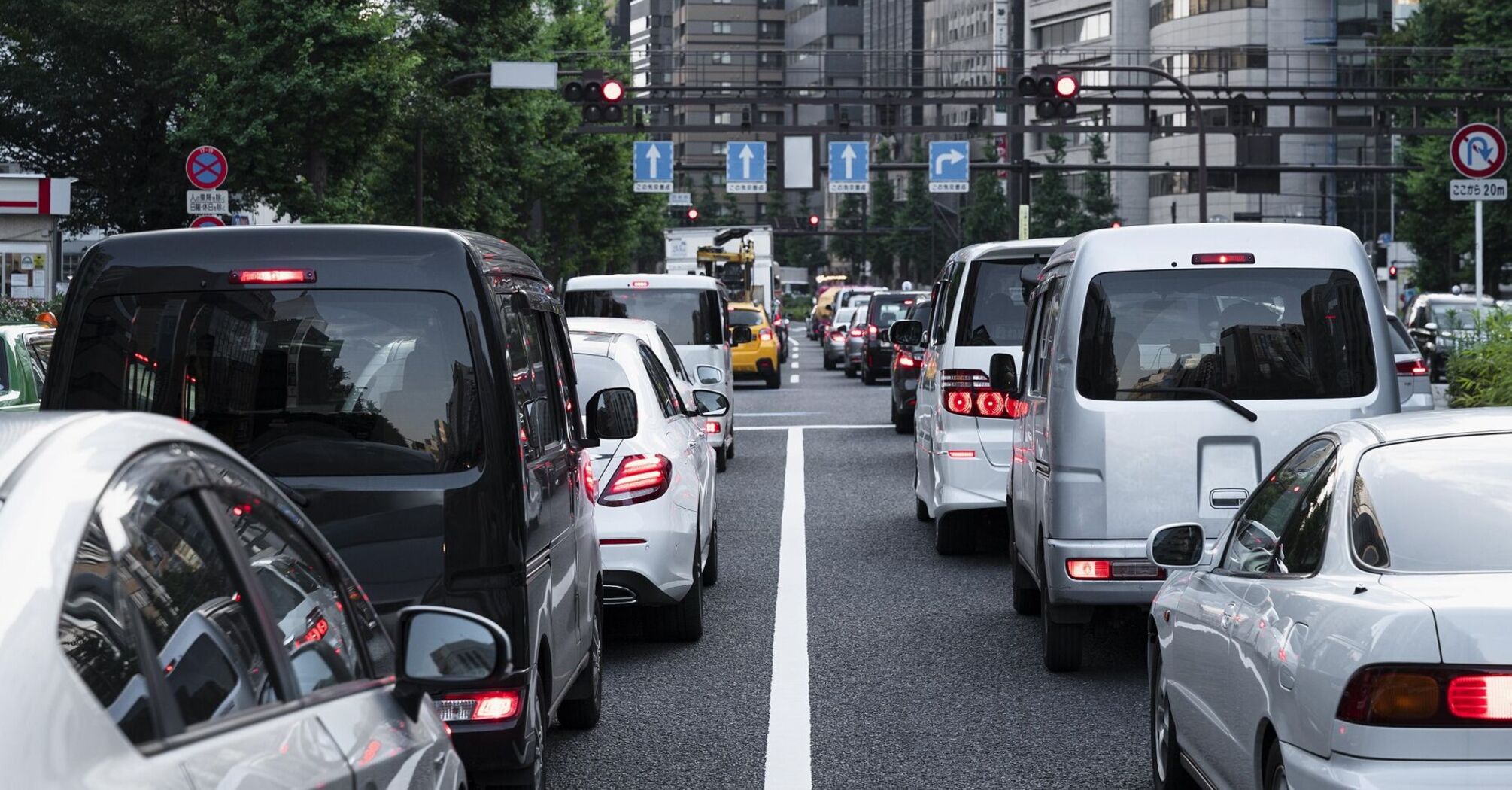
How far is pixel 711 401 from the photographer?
12930 millimetres

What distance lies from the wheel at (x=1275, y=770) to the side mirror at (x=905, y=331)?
11741 mm

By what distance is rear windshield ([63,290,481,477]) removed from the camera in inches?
216

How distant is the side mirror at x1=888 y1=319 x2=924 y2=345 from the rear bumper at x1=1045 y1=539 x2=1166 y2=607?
8.01 m

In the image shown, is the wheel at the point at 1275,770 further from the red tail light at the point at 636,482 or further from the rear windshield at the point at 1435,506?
the red tail light at the point at 636,482

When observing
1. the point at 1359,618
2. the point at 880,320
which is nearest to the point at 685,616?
the point at 1359,618

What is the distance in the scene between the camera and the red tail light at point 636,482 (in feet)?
30.9

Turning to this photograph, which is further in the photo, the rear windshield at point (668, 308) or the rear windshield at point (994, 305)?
the rear windshield at point (668, 308)

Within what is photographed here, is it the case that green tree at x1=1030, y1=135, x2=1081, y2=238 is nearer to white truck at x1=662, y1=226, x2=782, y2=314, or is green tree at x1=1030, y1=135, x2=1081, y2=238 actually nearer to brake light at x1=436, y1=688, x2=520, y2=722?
white truck at x1=662, y1=226, x2=782, y2=314

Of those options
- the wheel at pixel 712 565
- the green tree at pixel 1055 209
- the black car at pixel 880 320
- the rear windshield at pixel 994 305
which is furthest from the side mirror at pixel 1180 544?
the green tree at pixel 1055 209

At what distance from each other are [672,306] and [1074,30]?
101777 millimetres

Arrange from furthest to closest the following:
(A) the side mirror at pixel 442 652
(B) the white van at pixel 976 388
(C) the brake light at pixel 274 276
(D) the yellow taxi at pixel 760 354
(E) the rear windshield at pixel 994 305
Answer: (D) the yellow taxi at pixel 760 354
(E) the rear windshield at pixel 994 305
(B) the white van at pixel 976 388
(C) the brake light at pixel 274 276
(A) the side mirror at pixel 442 652

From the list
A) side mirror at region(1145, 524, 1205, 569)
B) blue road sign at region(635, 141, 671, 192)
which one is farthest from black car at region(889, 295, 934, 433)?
blue road sign at region(635, 141, 671, 192)

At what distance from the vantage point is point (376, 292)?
18.1 ft

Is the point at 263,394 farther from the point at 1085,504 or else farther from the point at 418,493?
the point at 1085,504
